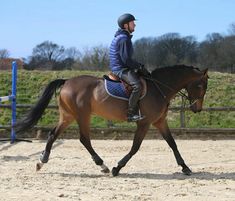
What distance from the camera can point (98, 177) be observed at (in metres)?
7.13

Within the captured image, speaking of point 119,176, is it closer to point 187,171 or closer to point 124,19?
point 187,171

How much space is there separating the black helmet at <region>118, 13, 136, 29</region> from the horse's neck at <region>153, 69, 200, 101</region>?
1079 mm

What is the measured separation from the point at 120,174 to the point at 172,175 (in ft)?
2.80

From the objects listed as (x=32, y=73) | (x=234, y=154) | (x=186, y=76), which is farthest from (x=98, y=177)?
(x=32, y=73)

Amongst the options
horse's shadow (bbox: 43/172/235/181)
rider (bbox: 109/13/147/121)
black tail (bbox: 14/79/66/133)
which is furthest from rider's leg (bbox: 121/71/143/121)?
black tail (bbox: 14/79/66/133)

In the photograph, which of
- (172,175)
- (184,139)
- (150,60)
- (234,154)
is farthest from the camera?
(150,60)

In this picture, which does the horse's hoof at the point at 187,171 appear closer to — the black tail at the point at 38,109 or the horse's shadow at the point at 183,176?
the horse's shadow at the point at 183,176

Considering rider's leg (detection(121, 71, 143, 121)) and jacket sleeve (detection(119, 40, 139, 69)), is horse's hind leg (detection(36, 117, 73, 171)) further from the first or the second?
jacket sleeve (detection(119, 40, 139, 69))

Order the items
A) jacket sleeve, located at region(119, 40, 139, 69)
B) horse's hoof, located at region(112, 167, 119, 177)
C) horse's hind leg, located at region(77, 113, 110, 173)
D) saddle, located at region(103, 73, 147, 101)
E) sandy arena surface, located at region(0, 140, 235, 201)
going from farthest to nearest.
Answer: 1. horse's hind leg, located at region(77, 113, 110, 173)
2. saddle, located at region(103, 73, 147, 101)
3. horse's hoof, located at region(112, 167, 119, 177)
4. jacket sleeve, located at region(119, 40, 139, 69)
5. sandy arena surface, located at region(0, 140, 235, 201)

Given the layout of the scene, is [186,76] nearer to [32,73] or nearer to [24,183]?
[24,183]

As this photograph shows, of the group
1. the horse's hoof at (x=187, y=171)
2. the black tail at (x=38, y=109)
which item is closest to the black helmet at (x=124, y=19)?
the black tail at (x=38, y=109)

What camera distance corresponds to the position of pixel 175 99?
674 inches

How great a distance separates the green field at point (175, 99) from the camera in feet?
50.7

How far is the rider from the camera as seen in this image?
710 cm
